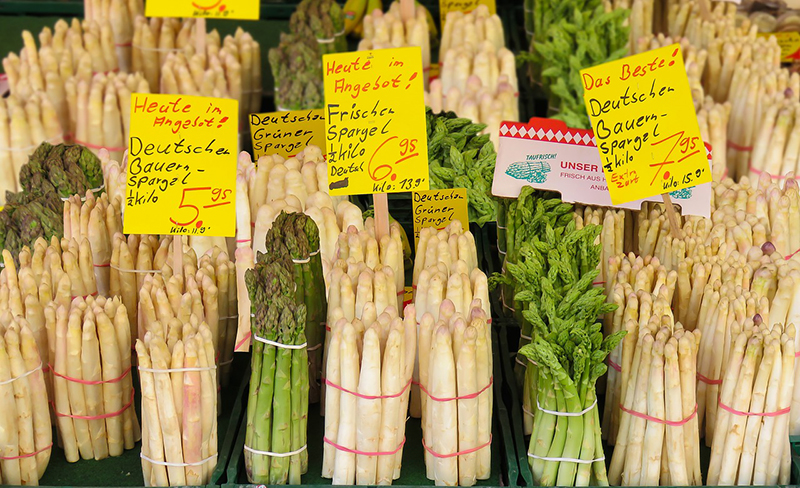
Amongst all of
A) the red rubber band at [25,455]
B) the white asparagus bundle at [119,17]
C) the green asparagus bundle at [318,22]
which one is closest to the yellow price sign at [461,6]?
the green asparagus bundle at [318,22]

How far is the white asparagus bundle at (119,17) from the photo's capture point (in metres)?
5.78

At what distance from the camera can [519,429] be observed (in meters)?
3.43

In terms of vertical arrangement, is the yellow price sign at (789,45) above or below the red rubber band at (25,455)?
above

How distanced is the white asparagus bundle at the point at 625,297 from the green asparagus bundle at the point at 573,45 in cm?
186

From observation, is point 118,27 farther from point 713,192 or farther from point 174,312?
point 713,192

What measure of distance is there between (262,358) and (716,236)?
2045 millimetres

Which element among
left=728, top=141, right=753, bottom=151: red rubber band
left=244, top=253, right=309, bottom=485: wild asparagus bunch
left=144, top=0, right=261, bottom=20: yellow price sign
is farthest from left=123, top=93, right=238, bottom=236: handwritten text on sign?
left=728, top=141, right=753, bottom=151: red rubber band

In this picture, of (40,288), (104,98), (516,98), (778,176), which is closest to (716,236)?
(778,176)

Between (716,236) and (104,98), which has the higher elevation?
(104,98)

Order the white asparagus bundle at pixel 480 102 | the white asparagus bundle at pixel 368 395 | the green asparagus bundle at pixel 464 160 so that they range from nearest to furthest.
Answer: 1. the white asparagus bundle at pixel 368 395
2. the green asparagus bundle at pixel 464 160
3. the white asparagus bundle at pixel 480 102

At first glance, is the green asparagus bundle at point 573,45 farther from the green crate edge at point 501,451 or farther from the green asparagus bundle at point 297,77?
the green crate edge at point 501,451

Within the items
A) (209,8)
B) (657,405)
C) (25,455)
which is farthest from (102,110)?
(657,405)

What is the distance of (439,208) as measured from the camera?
12.8 ft

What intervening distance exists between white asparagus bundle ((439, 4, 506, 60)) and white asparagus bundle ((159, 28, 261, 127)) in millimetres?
1263
